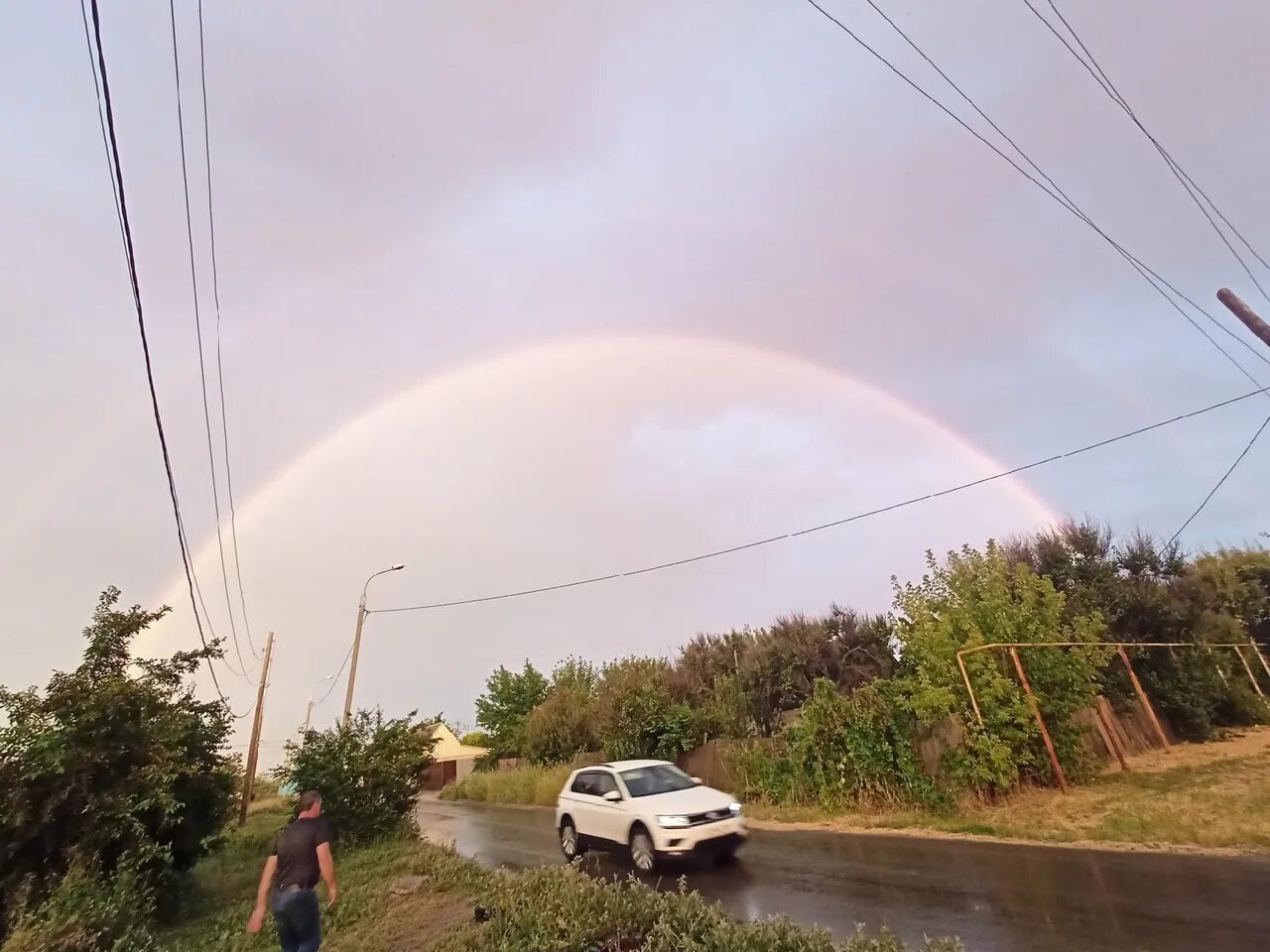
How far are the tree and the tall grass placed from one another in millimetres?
5531

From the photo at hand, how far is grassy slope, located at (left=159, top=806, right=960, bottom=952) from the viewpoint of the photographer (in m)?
4.87

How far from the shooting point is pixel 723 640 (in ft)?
103

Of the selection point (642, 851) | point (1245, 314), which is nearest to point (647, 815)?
point (642, 851)

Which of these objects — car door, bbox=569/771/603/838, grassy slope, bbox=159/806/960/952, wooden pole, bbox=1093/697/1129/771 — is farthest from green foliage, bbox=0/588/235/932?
wooden pole, bbox=1093/697/1129/771

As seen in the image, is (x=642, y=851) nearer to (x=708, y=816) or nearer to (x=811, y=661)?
(x=708, y=816)

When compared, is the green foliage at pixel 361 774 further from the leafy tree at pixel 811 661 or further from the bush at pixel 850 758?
the leafy tree at pixel 811 661

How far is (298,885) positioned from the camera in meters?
6.70

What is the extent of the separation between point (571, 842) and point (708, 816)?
380 centimetres

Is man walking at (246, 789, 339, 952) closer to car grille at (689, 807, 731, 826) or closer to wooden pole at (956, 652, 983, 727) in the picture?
car grille at (689, 807, 731, 826)

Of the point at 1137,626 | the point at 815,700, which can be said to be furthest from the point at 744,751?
the point at 1137,626

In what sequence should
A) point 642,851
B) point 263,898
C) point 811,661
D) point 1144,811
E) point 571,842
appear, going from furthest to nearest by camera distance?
1. point 811,661
2. point 571,842
3. point 1144,811
4. point 642,851
5. point 263,898

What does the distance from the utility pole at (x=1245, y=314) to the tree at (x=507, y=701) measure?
125 feet

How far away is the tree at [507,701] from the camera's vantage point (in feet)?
134

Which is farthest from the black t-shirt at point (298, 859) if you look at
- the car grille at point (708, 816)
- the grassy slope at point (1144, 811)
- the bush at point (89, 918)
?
the grassy slope at point (1144, 811)
